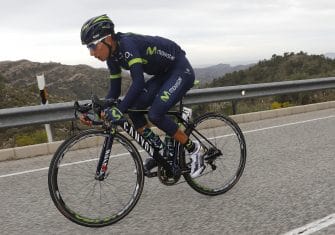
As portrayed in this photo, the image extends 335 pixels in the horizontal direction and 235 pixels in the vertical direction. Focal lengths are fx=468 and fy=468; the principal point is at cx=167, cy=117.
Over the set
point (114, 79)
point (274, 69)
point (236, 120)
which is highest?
point (274, 69)

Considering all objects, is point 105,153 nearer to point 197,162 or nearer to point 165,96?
point 165,96

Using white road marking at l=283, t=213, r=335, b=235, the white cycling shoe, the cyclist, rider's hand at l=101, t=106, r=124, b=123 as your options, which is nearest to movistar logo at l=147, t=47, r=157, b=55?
the cyclist

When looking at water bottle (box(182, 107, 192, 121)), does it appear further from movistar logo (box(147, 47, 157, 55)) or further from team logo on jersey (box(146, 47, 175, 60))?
movistar logo (box(147, 47, 157, 55))

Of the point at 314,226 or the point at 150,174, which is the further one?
the point at 150,174

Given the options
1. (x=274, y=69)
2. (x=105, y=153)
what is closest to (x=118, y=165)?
(x=105, y=153)

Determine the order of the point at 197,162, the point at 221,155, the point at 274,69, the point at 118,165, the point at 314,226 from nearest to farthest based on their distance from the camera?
the point at 314,226 < the point at 118,165 < the point at 197,162 < the point at 221,155 < the point at 274,69

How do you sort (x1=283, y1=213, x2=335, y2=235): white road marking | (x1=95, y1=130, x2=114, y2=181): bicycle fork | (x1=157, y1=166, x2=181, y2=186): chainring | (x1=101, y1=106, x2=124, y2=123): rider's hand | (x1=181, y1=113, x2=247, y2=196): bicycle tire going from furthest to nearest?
(x1=181, y1=113, x2=247, y2=196): bicycle tire < (x1=157, y1=166, x2=181, y2=186): chainring < (x1=95, y1=130, x2=114, y2=181): bicycle fork < (x1=101, y1=106, x2=124, y2=123): rider's hand < (x1=283, y1=213, x2=335, y2=235): white road marking

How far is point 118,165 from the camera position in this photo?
4469mm

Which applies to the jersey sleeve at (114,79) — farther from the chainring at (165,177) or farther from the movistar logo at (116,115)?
the chainring at (165,177)

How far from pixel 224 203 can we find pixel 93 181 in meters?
1.34

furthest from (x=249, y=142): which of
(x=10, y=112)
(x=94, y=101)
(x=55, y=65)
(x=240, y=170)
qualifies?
(x=55, y=65)

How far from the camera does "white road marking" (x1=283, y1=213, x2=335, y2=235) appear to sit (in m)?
3.80

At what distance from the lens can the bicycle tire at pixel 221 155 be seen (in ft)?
16.6

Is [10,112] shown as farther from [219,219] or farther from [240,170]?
[219,219]
